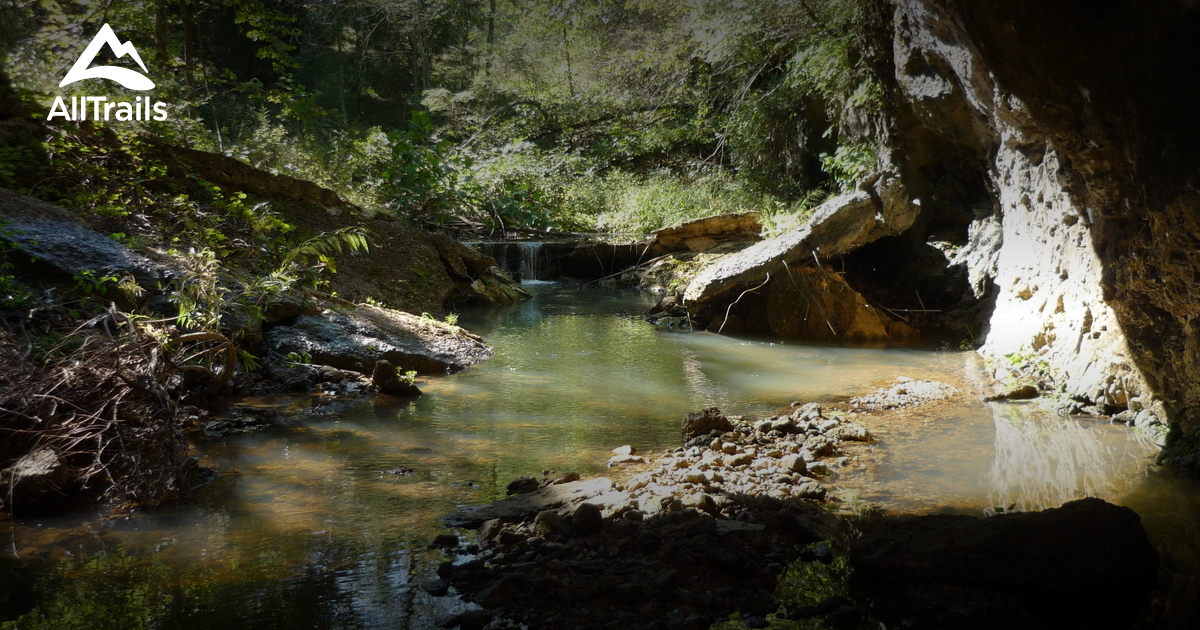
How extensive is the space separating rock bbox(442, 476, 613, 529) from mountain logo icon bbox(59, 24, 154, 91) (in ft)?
27.1

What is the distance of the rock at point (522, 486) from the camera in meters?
3.87

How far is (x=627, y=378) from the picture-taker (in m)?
6.95

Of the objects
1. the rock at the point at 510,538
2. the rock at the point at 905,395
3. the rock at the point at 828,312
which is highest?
the rock at the point at 828,312

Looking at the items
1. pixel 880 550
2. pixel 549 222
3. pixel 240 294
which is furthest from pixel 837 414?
pixel 549 222

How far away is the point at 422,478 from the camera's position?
4.12 metres

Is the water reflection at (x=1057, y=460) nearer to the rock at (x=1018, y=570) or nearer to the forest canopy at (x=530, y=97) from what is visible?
the rock at (x=1018, y=570)

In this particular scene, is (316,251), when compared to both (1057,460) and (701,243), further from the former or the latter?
(701,243)

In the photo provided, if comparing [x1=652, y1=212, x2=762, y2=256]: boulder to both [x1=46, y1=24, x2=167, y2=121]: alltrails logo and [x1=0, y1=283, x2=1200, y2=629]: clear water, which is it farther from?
[x1=46, y1=24, x2=167, y2=121]: alltrails logo

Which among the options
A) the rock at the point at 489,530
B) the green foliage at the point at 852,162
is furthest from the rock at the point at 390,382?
the green foliage at the point at 852,162

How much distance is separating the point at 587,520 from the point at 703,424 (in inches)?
72.2

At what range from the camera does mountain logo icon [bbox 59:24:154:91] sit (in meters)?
8.86

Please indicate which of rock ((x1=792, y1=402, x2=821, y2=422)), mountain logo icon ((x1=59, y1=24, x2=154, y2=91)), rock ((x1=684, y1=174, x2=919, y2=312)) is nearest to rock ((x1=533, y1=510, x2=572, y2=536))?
rock ((x1=792, y1=402, x2=821, y2=422))

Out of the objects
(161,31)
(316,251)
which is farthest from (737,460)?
(161,31)

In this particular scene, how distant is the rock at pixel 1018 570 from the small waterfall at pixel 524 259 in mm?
12619
